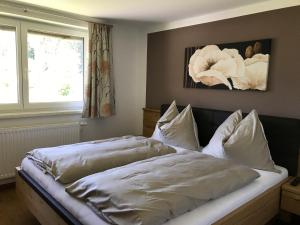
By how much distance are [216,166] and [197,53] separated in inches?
65.3

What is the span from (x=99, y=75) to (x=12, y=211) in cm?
192

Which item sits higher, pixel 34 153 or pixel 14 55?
→ pixel 14 55

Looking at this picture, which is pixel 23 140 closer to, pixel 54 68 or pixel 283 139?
pixel 54 68

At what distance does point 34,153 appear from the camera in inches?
89.8

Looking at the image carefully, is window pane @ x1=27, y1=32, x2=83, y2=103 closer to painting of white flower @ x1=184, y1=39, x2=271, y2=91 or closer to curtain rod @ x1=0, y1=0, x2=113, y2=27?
curtain rod @ x1=0, y1=0, x2=113, y2=27

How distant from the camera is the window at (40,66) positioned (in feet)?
9.60

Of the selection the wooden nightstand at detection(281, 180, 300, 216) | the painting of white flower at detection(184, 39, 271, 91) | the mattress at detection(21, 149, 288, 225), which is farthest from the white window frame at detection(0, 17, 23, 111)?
the wooden nightstand at detection(281, 180, 300, 216)

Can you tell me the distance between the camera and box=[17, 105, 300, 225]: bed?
59.9 inches

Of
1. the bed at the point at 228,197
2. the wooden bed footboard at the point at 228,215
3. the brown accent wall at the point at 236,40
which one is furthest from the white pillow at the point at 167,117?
the wooden bed footboard at the point at 228,215

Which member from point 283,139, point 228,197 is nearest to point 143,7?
point 283,139

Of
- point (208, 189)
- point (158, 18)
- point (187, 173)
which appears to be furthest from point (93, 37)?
point (208, 189)

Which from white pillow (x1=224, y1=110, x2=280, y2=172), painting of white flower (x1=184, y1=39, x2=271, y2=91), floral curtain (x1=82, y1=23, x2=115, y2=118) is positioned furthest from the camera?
floral curtain (x1=82, y1=23, x2=115, y2=118)

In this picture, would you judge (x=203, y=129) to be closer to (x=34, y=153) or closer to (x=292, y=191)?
(x=292, y=191)

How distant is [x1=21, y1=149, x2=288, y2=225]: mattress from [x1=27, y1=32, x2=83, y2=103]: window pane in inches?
52.7
